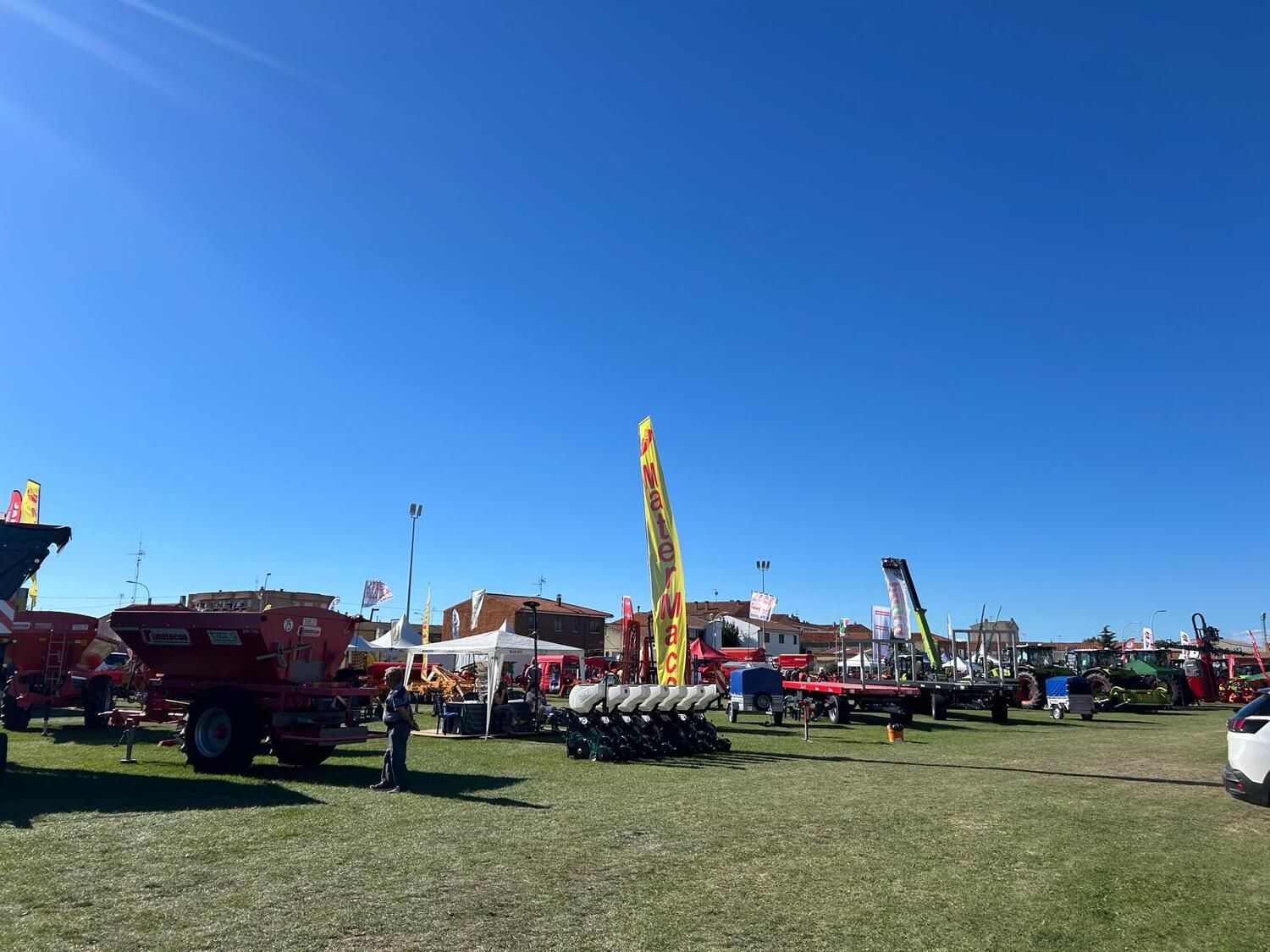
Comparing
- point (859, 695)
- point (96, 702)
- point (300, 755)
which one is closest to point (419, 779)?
point (300, 755)

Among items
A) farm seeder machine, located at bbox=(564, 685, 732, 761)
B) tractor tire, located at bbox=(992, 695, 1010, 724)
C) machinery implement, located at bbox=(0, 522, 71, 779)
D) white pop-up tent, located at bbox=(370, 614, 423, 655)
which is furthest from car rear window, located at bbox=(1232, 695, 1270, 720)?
white pop-up tent, located at bbox=(370, 614, 423, 655)

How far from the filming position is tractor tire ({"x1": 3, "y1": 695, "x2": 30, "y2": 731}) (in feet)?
61.6

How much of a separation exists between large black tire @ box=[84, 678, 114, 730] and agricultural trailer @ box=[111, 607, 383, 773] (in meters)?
6.48

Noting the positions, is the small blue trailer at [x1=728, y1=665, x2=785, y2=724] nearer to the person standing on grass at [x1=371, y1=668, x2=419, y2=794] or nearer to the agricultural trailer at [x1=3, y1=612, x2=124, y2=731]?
the person standing on grass at [x1=371, y1=668, x2=419, y2=794]

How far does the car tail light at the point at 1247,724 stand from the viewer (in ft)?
30.2

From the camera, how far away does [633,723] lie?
613 inches

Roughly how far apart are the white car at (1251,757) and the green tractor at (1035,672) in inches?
761

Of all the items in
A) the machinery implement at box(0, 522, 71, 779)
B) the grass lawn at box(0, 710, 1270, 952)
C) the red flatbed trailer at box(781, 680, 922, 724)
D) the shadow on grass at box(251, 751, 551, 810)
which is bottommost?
the shadow on grass at box(251, 751, 551, 810)

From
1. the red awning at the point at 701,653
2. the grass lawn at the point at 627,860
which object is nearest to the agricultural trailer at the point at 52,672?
the grass lawn at the point at 627,860

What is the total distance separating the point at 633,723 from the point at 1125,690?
23191 mm

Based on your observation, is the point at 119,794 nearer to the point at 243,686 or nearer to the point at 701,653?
the point at 243,686

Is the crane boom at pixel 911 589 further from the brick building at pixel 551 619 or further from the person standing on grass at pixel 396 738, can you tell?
the brick building at pixel 551 619

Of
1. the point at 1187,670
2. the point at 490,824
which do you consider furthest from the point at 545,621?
the point at 490,824

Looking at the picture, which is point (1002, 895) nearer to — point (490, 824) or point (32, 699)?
point (490, 824)
